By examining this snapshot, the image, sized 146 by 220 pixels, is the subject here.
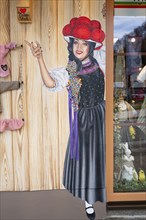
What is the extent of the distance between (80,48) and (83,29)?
20 cm

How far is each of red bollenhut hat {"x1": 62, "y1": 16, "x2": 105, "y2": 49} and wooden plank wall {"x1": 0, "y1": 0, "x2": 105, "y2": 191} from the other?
6cm

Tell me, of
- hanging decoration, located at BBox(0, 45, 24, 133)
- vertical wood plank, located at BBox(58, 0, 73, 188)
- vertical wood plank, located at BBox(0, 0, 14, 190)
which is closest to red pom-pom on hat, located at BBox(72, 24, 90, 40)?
vertical wood plank, located at BBox(58, 0, 73, 188)

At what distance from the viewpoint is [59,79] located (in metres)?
2.78

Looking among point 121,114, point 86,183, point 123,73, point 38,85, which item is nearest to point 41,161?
point 86,183

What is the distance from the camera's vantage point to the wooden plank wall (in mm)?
2711

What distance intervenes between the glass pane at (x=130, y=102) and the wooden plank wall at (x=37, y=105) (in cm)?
52

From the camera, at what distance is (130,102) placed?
3.22 meters

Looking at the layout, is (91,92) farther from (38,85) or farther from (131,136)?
(131,136)

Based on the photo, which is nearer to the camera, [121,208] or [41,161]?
[41,161]

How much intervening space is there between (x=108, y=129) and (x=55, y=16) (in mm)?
1353

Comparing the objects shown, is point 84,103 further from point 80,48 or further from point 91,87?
point 80,48

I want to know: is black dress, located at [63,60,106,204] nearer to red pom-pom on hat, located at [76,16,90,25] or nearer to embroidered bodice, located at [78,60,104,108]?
embroidered bodice, located at [78,60,104,108]

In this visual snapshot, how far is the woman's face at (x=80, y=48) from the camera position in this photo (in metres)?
2.76

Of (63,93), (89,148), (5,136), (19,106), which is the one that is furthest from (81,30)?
(5,136)
